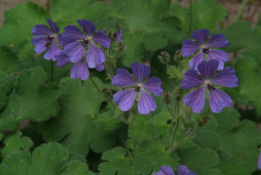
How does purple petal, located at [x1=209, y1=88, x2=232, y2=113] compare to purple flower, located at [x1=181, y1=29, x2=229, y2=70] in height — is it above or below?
→ below

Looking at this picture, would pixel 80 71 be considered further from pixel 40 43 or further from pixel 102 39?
pixel 40 43

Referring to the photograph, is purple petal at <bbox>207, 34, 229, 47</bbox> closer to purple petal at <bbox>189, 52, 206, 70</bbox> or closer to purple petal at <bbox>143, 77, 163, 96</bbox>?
purple petal at <bbox>189, 52, 206, 70</bbox>

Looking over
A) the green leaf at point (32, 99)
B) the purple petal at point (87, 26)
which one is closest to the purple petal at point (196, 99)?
the purple petal at point (87, 26)

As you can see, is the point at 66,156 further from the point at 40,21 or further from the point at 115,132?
the point at 40,21

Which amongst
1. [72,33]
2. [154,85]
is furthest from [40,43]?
[154,85]

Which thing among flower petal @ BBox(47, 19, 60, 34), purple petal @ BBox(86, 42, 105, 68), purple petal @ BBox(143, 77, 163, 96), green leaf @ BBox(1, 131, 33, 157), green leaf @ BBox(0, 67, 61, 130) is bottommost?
green leaf @ BBox(1, 131, 33, 157)

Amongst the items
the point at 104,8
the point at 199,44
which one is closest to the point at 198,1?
the point at 104,8

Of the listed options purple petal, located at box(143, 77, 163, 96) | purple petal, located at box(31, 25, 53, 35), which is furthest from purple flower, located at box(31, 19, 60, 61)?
purple petal, located at box(143, 77, 163, 96)
